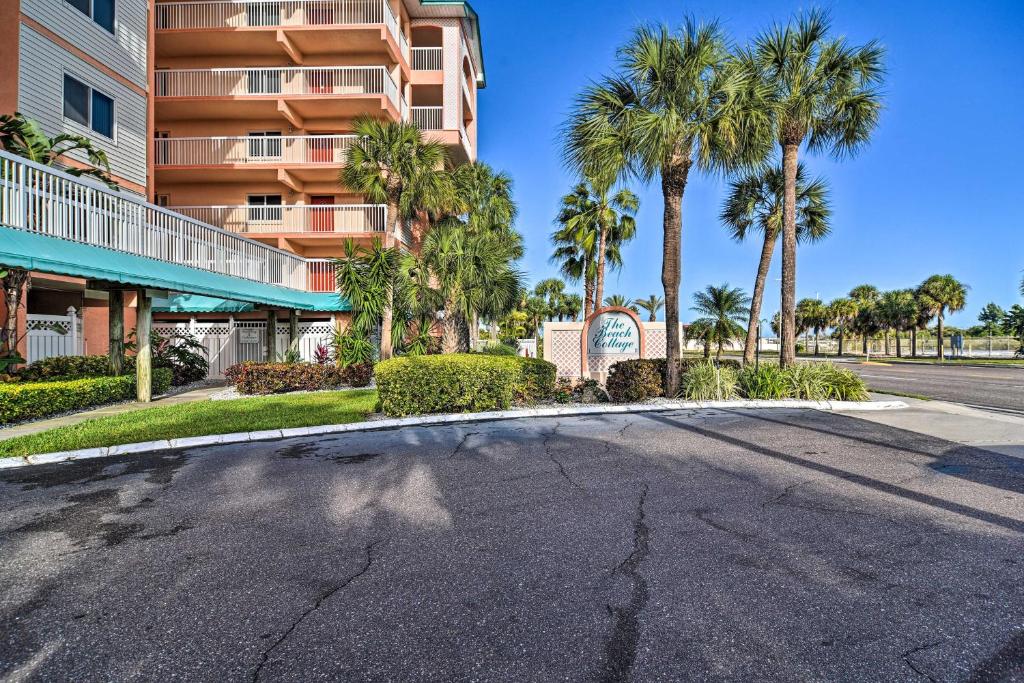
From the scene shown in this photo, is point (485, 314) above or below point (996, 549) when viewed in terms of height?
above

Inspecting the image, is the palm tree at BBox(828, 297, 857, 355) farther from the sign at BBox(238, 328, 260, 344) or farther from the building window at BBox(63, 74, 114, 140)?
the building window at BBox(63, 74, 114, 140)

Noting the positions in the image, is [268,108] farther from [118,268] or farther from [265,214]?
[118,268]

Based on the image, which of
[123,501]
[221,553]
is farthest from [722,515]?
[123,501]

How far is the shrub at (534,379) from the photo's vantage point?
37.9 ft

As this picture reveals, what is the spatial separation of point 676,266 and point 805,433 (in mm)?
5884

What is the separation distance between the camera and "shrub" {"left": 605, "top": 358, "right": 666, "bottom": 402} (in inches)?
488

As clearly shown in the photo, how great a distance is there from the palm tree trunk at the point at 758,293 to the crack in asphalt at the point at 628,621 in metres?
15.1

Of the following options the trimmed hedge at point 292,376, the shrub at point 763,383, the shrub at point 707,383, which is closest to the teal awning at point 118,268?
the trimmed hedge at point 292,376

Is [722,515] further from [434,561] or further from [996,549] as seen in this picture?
[434,561]

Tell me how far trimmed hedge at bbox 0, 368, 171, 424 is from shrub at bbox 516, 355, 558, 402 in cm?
881

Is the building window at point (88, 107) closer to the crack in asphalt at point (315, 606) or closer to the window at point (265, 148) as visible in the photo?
the window at point (265, 148)

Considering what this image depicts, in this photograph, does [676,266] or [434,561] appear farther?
[676,266]

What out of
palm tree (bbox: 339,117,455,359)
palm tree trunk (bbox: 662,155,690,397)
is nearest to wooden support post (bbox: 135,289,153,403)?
palm tree (bbox: 339,117,455,359)

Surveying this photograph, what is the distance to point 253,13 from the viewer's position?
22.6m
